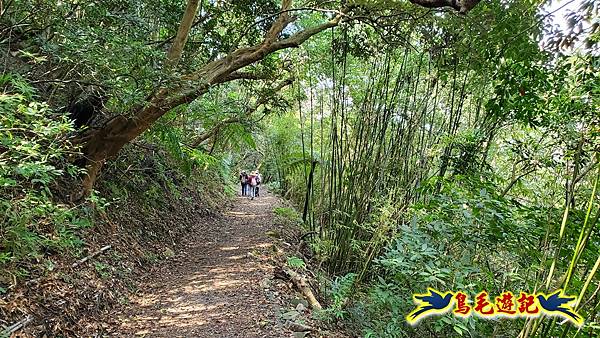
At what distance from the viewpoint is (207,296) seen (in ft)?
13.4

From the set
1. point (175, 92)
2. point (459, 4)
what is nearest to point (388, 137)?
point (175, 92)

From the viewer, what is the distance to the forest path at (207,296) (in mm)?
3361

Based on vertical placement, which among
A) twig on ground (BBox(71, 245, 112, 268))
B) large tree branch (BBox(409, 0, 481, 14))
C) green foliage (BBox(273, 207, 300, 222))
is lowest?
green foliage (BBox(273, 207, 300, 222))

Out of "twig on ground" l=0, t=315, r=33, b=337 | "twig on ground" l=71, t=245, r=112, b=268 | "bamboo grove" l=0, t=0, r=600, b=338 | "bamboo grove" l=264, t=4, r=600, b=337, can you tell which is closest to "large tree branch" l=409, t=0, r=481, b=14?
"bamboo grove" l=0, t=0, r=600, b=338

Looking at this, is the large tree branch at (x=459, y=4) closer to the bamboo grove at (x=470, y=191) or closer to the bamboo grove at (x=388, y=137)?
the bamboo grove at (x=388, y=137)

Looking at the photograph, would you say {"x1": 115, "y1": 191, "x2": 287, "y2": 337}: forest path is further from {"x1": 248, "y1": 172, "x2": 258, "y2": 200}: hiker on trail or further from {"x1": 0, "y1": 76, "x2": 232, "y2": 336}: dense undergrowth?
{"x1": 248, "y1": 172, "x2": 258, "y2": 200}: hiker on trail

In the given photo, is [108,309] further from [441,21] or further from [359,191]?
[441,21]

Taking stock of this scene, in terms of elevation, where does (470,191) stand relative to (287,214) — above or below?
above

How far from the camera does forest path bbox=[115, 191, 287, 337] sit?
336cm

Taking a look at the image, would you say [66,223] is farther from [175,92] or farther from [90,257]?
[175,92]

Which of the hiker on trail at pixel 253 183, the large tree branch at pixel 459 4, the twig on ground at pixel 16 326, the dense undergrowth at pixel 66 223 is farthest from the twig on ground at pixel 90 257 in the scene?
the hiker on trail at pixel 253 183

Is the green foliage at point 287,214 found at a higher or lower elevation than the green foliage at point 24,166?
lower

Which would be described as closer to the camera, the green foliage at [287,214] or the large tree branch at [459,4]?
the large tree branch at [459,4]

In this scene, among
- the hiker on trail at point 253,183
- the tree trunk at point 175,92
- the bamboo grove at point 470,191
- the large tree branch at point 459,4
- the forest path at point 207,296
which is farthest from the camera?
the hiker on trail at point 253,183
